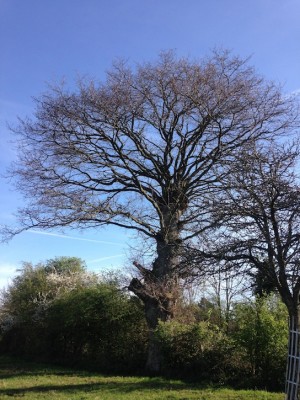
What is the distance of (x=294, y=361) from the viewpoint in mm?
7422

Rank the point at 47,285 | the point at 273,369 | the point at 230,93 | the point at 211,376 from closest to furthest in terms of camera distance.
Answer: the point at 273,369
the point at 211,376
the point at 230,93
the point at 47,285

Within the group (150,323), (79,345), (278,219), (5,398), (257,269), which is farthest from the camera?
(79,345)

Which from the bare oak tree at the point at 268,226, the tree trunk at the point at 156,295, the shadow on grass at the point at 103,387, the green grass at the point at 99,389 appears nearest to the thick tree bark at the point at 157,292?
the tree trunk at the point at 156,295

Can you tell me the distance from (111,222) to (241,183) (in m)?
10.5

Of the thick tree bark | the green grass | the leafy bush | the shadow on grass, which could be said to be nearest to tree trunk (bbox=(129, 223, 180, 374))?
the thick tree bark

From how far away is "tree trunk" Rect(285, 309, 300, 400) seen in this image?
741cm

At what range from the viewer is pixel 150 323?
17.7 m

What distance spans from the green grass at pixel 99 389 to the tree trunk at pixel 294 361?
362cm

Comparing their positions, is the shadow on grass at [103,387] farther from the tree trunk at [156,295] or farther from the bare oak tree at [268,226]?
the bare oak tree at [268,226]

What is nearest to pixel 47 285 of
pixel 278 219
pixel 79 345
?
pixel 79 345

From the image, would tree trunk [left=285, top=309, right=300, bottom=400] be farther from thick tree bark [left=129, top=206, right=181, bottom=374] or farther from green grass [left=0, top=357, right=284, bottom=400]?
thick tree bark [left=129, top=206, right=181, bottom=374]

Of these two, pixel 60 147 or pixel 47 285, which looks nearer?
pixel 60 147

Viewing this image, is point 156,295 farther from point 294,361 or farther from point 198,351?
point 294,361

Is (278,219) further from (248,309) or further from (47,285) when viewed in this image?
(47,285)
